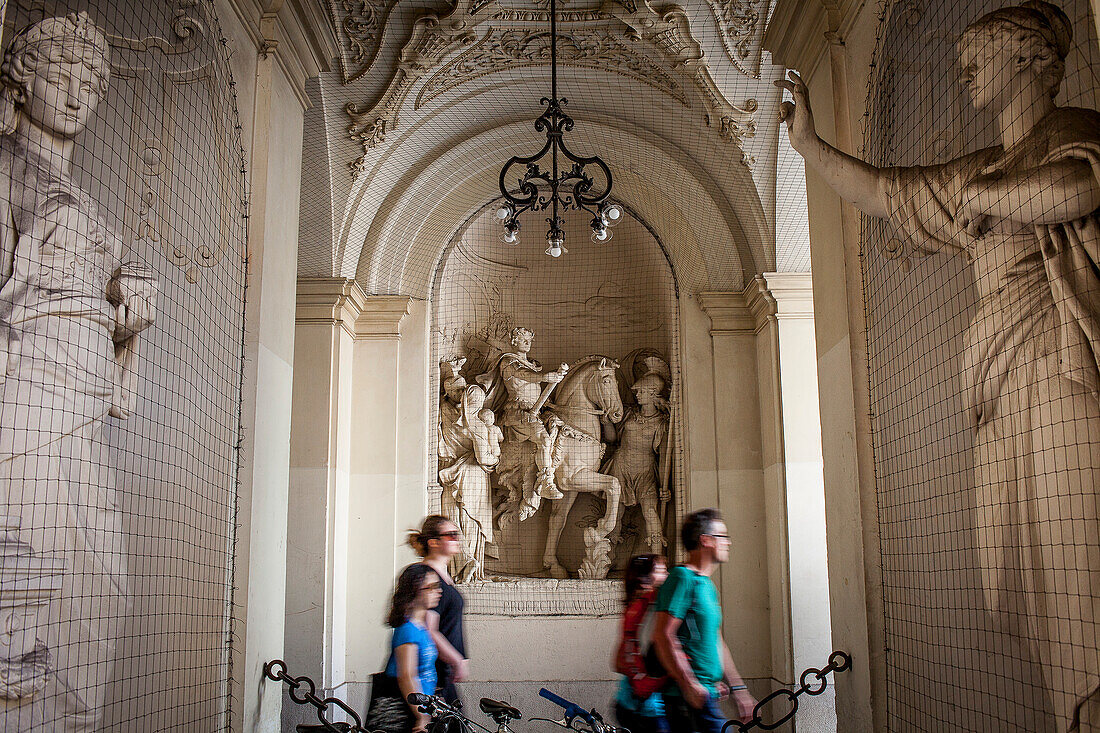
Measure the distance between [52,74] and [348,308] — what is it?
15.5 feet

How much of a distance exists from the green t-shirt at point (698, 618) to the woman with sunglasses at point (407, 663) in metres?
1.02

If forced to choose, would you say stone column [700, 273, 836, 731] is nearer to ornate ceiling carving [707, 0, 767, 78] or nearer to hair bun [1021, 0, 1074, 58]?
ornate ceiling carving [707, 0, 767, 78]

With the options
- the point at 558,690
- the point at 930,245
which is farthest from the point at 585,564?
the point at 930,245

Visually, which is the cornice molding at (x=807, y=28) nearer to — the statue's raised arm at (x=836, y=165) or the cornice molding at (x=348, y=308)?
the statue's raised arm at (x=836, y=165)

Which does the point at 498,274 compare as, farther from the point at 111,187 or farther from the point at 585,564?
the point at 111,187

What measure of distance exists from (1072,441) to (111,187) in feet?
12.3

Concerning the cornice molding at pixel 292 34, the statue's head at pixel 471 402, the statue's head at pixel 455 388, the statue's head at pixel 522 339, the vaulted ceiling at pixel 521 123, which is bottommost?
the statue's head at pixel 471 402

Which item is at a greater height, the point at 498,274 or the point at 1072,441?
the point at 498,274

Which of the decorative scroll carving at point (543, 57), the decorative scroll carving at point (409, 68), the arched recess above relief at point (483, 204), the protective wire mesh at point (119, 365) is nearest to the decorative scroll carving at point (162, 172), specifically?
the protective wire mesh at point (119, 365)

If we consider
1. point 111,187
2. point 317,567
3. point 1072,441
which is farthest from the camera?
point 317,567

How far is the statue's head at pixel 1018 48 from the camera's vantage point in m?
2.82

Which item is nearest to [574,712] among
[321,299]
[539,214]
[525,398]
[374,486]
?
[374,486]

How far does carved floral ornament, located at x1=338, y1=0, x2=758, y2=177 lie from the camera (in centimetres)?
696

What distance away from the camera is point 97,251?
3430 mm
